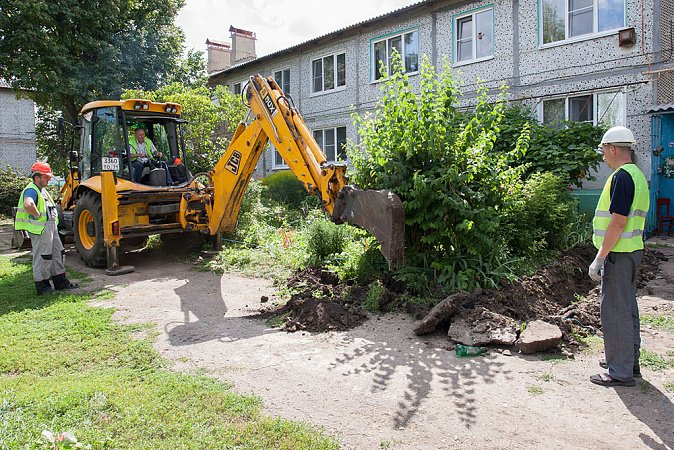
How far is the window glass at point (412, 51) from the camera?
17.6 metres

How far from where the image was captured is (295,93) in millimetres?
22438

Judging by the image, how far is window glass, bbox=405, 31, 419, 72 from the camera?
17.6 m

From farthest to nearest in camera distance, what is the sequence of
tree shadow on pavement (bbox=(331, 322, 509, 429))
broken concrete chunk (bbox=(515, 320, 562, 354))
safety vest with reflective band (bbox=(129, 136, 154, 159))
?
safety vest with reflective band (bbox=(129, 136, 154, 159)) → broken concrete chunk (bbox=(515, 320, 562, 354)) → tree shadow on pavement (bbox=(331, 322, 509, 429))

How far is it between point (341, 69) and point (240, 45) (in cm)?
916

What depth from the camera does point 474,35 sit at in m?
16.0

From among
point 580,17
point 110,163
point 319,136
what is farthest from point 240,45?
point 110,163

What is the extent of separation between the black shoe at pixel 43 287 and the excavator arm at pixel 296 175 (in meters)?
2.65

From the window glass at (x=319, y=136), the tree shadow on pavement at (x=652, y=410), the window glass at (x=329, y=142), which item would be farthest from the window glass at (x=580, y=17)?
the tree shadow on pavement at (x=652, y=410)

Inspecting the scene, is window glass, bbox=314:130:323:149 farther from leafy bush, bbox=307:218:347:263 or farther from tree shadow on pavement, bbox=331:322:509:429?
tree shadow on pavement, bbox=331:322:509:429

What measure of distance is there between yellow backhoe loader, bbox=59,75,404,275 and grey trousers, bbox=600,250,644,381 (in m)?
4.55

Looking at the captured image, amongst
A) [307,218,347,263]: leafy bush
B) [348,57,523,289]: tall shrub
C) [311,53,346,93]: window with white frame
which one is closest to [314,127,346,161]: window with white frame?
[311,53,346,93]: window with white frame

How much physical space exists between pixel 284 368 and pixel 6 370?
2.53 m

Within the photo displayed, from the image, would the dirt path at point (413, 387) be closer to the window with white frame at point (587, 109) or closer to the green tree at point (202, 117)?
the window with white frame at point (587, 109)

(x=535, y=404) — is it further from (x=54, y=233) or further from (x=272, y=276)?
(x=54, y=233)
